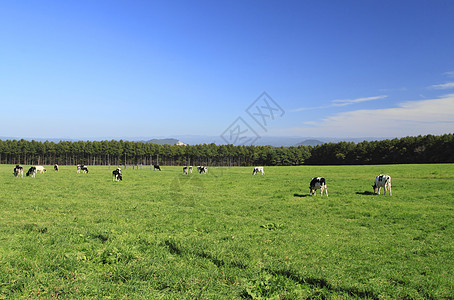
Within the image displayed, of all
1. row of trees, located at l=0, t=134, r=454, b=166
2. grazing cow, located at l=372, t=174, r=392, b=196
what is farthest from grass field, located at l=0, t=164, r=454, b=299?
row of trees, located at l=0, t=134, r=454, b=166

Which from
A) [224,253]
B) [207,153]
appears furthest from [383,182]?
[207,153]

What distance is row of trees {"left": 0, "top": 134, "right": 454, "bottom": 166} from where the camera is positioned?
8450 cm

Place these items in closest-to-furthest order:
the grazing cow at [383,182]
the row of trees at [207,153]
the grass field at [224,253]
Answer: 1. the grass field at [224,253]
2. the grazing cow at [383,182]
3. the row of trees at [207,153]

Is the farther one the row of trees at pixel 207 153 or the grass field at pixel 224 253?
the row of trees at pixel 207 153

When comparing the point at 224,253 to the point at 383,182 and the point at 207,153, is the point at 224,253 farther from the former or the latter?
the point at 207,153

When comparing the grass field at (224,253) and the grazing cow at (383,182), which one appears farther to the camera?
the grazing cow at (383,182)

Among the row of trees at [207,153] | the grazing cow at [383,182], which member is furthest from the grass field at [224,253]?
the row of trees at [207,153]

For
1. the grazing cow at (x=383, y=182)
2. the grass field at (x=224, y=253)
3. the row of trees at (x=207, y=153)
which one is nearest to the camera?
the grass field at (x=224, y=253)

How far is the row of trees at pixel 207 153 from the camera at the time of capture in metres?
84.5

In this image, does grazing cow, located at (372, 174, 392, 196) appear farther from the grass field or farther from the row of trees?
the row of trees

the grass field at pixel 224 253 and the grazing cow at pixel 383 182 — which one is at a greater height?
the grazing cow at pixel 383 182

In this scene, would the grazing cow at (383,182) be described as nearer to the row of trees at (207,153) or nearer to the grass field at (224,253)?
the grass field at (224,253)

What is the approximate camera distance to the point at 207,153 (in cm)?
12381

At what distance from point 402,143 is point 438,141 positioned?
853cm
